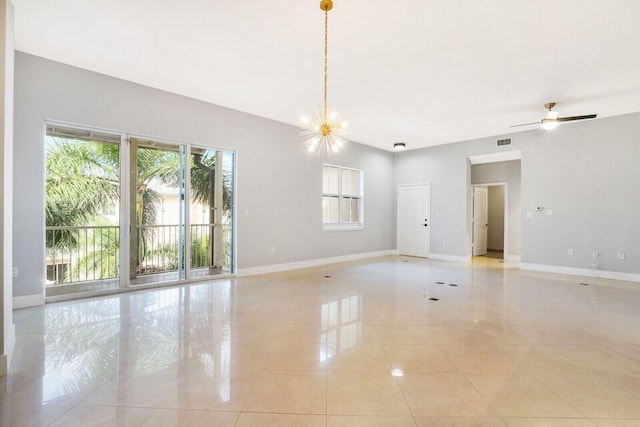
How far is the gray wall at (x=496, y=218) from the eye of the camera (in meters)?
9.52

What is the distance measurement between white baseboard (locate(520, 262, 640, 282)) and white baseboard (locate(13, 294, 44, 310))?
28.1 ft

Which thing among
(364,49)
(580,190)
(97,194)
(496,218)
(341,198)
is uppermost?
(364,49)

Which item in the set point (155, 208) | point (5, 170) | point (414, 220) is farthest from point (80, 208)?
point (414, 220)

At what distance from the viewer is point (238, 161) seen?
5.57 meters

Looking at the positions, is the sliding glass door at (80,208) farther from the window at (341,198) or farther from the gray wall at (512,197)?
the gray wall at (512,197)

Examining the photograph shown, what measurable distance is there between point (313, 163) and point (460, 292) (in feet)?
13.3

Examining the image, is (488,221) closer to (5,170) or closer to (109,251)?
(109,251)

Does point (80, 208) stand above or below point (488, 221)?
above

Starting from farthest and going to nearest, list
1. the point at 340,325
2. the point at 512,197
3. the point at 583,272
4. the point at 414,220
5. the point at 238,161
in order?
1. the point at 414,220
2. the point at 512,197
3. the point at 583,272
4. the point at 238,161
5. the point at 340,325

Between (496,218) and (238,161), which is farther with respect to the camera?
(496,218)

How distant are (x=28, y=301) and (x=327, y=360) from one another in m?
3.88

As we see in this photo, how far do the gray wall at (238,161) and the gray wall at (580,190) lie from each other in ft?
9.52

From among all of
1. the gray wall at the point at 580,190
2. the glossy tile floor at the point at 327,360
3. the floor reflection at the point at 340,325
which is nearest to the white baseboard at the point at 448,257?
the gray wall at the point at 580,190

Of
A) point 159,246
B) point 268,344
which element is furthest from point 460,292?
point 159,246
